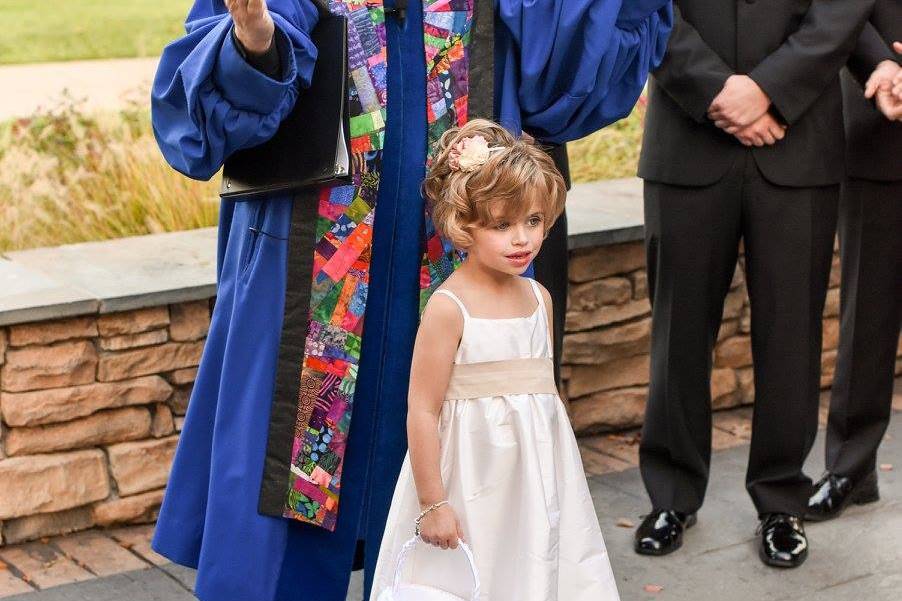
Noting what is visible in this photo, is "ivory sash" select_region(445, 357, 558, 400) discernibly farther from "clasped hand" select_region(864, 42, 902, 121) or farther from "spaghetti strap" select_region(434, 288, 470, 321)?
"clasped hand" select_region(864, 42, 902, 121)

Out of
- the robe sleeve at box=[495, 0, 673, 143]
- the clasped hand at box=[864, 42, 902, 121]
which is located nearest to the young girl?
the robe sleeve at box=[495, 0, 673, 143]

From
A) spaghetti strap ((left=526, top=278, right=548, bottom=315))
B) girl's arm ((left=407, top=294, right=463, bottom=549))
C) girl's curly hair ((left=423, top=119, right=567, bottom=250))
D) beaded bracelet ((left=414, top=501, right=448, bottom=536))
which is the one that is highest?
girl's curly hair ((left=423, top=119, right=567, bottom=250))

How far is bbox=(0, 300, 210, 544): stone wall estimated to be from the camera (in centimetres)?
405

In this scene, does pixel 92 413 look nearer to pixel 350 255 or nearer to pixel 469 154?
pixel 350 255

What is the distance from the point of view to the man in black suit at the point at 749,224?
3832 millimetres

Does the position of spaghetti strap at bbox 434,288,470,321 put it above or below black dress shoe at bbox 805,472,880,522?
above

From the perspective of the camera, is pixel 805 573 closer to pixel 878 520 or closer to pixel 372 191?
pixel 878 520

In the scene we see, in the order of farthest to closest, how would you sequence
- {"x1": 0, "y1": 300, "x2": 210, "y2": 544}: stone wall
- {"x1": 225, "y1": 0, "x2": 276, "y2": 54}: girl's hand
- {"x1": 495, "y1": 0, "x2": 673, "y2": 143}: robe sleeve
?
1. {"x1": 0, "y1": 300, "x2": 210, "y2": 544}: stone wall
2. {"x1": 495, "y1": 0, "x2": 673, "y2": 143}: robe sleeve
3. {"x1": 225, "y1": 0, "x2": 276, "y2": 54}: girl's hand

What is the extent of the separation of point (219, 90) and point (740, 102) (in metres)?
1.67

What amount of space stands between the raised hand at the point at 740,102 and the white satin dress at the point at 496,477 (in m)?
1.26

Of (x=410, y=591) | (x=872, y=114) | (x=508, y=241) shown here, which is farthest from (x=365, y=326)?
(x=872, y=114)

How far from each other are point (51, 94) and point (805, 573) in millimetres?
3828

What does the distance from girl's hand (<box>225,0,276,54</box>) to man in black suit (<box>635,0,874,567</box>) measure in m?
1.58

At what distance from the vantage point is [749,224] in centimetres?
396
